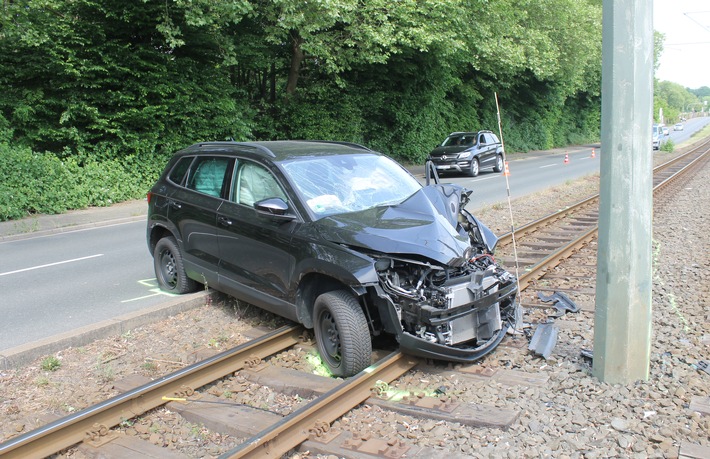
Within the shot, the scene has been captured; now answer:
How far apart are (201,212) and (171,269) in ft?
4.05

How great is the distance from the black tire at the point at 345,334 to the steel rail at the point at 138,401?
2.49ft

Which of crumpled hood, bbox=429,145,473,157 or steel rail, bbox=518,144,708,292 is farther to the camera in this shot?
crumpled hood, bbox=429,145,473,157

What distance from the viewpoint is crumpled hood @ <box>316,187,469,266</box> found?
15.5 feet

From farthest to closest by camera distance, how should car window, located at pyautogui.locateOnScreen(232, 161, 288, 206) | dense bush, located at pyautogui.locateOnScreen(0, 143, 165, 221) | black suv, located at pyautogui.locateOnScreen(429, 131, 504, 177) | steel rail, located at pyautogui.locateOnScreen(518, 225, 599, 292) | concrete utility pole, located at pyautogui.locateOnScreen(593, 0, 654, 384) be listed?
black suv, located at pyautogui.locateOnScreen(429, 131, 504, 177), dense bush, located at pyautogui.locateOnScreen(0, 143, 165, 221), steel rail, located at pyautogui.locateOnScreen(518, 225, 599, 292), car window, located at pyautogui.locateOnScreen(232, 161, 288, 206), concrete utility pole, located at pyautogui.locateOnScreen(593, 0, 654, 384)

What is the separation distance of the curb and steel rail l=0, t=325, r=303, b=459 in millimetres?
1379

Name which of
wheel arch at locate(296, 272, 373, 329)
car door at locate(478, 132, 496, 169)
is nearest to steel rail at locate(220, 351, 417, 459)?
wheel arch at locate(296, 272, 373, 329)

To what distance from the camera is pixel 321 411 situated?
13.5 ft

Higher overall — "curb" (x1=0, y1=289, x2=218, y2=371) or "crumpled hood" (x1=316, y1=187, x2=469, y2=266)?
"crumpled hood" (x1=316, y1=187, x2=469, y2=266)

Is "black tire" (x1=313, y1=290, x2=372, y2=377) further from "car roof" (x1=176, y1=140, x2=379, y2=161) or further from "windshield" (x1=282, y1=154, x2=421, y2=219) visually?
"car roof" (x1=176, y1=140, x2=379, y2=161)

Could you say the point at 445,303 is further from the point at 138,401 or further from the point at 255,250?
the point at 138,401

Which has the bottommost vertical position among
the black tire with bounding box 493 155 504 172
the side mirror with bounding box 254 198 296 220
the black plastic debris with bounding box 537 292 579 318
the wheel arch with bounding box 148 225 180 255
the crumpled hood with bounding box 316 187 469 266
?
the black plastic debris with bounding box 537 292 579 318

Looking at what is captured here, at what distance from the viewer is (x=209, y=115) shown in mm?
18969

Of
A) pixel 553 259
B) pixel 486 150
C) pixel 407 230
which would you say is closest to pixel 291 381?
pixel 407 230

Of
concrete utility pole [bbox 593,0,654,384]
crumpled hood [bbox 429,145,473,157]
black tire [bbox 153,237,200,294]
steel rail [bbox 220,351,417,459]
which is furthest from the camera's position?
crumpled hood [bbox 429,145,473,157]
